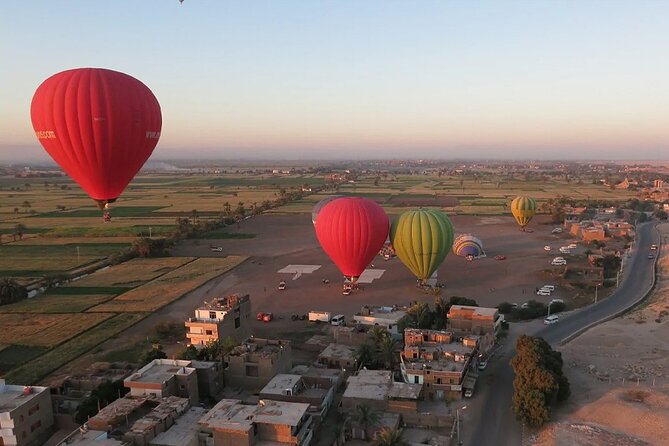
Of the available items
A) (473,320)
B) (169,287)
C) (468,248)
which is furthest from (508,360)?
(169,287)

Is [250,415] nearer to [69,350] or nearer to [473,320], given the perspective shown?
[473,320]

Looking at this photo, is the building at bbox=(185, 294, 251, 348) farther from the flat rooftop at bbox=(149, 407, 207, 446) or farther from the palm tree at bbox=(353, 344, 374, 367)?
the flat rooftop at bbox=(149, 407, 207, 446)

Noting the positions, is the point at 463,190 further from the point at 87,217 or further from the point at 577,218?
the point at 87,217

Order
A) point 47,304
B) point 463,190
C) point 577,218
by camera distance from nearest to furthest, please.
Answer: point 47,304 < point 577,218 < point 463,190

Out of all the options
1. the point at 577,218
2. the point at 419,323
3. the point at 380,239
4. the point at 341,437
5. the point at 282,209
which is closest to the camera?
the point at 341,437

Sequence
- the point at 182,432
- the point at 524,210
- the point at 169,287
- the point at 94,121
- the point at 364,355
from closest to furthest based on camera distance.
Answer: the point at 182,432 → the point at 94,121 → the point at 364,355 → the point at 169,287 → the point at 524,210

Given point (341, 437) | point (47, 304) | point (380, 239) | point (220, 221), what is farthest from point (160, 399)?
point (220, 221)
